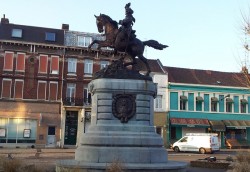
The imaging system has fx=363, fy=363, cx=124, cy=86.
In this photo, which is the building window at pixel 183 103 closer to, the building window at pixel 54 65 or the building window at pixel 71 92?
the building window at pixel 71 92

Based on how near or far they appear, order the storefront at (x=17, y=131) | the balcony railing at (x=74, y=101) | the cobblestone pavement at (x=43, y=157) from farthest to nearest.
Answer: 1. the balcony railing at (x=74, y=101)
2. the storefront at (x=17, y=131)
3. the cobblestone pavement at (x=43, y=157)

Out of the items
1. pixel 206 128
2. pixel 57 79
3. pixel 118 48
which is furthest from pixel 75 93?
pixel 118 48

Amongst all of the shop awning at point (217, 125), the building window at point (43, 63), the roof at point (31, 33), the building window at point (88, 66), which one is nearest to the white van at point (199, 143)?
the shop awning at point (217, 125)

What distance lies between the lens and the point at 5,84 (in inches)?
1647

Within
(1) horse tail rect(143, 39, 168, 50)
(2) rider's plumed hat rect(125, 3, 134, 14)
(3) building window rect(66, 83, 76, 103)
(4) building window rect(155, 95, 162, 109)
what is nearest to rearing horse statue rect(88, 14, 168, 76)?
(1) horse tail rect(143, 39, 168, 50)

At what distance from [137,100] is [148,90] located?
639 millimetres

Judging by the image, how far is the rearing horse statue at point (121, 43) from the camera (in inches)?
624

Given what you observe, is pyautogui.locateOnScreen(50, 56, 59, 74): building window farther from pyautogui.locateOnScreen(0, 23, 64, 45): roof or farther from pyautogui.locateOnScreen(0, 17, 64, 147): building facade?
pyautogui.locateOnScreen(0, 23, 64, 45): roof

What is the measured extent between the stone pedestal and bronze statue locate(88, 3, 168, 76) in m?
1.61

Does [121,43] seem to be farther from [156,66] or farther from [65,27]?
[156,66]

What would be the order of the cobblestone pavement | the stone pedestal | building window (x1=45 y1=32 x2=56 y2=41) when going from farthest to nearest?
building window (x1=45 y1=32 x2=56 y2=41) < the cobblestone pavement < the stone pedestal

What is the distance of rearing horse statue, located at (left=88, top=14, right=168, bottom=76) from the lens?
624 inches

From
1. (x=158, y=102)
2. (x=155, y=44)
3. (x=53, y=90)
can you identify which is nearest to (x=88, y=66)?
(x=53, y=90)

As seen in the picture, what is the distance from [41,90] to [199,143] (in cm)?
1925
